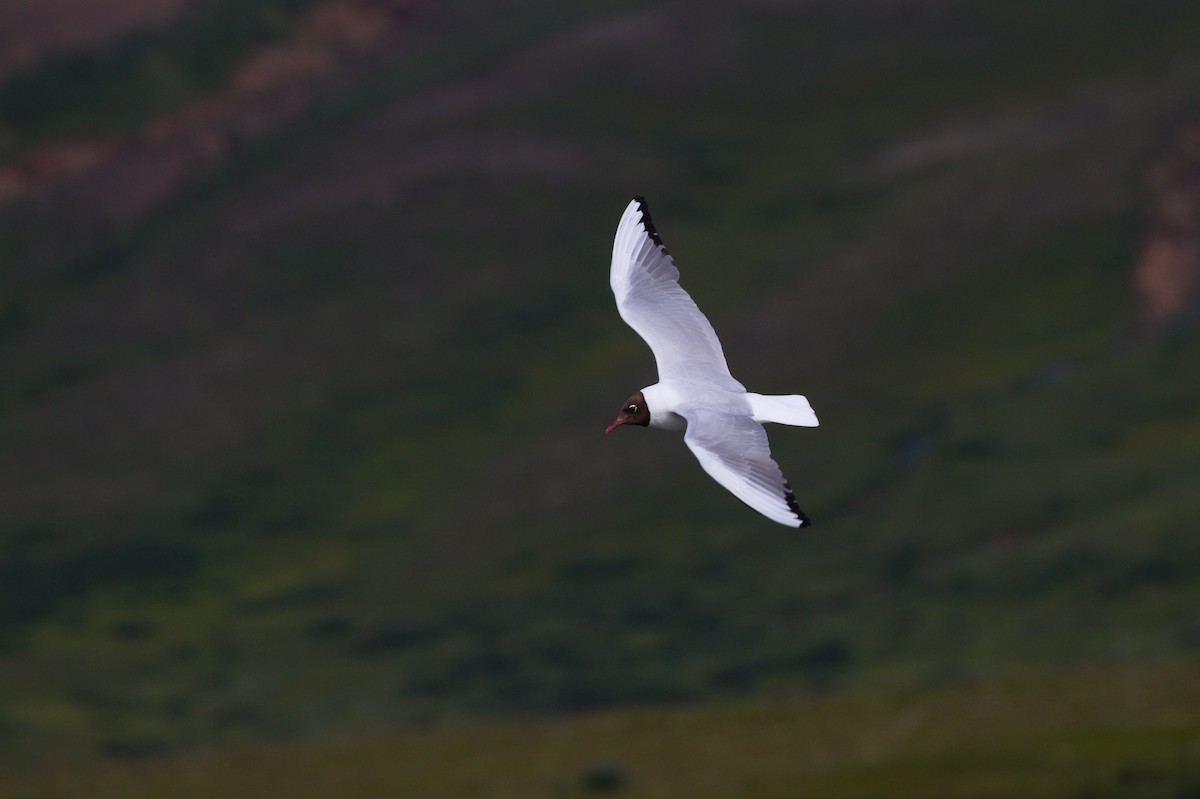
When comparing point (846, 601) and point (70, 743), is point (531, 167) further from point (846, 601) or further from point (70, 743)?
point (70, 743)

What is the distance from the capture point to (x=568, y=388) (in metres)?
86.4

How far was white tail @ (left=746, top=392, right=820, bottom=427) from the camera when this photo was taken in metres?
16.2

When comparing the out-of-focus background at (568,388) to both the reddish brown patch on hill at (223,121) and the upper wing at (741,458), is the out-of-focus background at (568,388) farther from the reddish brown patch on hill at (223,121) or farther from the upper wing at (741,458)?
the upper wing at (741,458)

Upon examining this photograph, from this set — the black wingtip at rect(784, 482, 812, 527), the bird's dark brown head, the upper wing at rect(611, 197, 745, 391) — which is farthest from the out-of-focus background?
the black wingtip at rect(784, 482, 812, 527)

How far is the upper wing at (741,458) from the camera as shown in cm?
1490

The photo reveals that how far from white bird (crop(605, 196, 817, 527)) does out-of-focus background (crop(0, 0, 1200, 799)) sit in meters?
31.9

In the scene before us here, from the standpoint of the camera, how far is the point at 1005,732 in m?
49.2

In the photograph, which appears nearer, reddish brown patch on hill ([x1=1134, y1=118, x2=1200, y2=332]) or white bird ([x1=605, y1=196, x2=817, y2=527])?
white bird ([x1=605, y1=196, x2=817, y2=527])

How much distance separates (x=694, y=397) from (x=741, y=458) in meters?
1.60

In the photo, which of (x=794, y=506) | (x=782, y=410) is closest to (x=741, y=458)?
(x=782, y=410)

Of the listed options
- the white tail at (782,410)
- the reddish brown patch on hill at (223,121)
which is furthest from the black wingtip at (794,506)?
the reddish brown patch on hill at (223,121)

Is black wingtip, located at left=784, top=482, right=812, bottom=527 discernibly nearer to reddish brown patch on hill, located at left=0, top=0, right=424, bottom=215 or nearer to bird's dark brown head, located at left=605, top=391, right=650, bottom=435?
bird's dark brown head, located at left=605, top=391, right=650, bottom=435

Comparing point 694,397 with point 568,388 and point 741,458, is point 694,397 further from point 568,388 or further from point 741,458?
point 568,388

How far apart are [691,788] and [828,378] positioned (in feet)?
120
